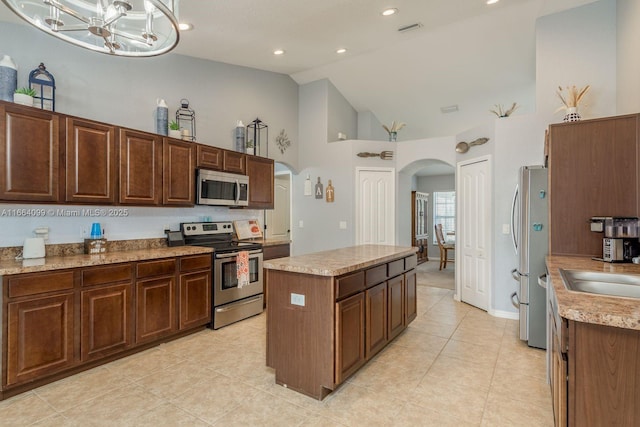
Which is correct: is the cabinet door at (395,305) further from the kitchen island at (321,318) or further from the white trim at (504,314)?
the white trim at (504,314)

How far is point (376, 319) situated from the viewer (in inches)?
111

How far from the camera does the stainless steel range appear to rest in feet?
12.2

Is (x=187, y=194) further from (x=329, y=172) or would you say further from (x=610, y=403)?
(x=610, y=403)

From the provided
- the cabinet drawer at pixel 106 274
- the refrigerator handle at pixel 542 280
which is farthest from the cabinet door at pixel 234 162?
the refrigerator handle at pixel 542 280

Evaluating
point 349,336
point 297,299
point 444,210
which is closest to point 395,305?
point 349,336

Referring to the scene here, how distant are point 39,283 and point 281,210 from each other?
13.6 ft

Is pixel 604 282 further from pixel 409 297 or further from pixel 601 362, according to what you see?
pixel 409 297

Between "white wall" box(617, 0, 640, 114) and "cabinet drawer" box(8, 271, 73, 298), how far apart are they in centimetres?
510

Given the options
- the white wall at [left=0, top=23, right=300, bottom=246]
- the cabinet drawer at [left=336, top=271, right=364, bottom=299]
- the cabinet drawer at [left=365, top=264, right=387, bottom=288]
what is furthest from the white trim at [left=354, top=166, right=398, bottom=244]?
the cabinet drawer at [left=336, top=271, right=364, bottom=299]

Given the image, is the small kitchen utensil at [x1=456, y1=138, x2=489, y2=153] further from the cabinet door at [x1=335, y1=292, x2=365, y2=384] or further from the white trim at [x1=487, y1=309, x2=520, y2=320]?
the cabinet door at [x1=335, y1=292, x2=365, y2=384]

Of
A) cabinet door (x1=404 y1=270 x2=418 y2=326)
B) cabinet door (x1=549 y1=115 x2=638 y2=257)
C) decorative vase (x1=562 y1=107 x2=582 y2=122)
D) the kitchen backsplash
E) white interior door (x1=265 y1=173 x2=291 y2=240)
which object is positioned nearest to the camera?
cabinet door (x1=549 y1=115 x2=638 y2=257)

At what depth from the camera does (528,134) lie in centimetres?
403

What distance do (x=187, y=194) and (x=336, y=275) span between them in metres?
2.34

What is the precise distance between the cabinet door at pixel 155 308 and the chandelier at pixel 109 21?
203 centimetres
